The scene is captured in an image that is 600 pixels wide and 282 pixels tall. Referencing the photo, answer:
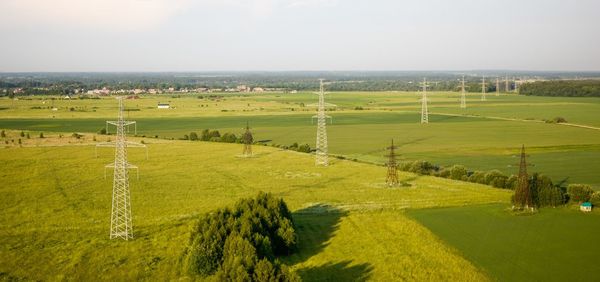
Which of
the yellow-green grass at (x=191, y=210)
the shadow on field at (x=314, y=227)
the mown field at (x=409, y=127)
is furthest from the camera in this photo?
the mown field at (x=409, y=127)

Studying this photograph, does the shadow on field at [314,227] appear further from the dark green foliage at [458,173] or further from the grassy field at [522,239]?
the dark green foliage at [458,173]

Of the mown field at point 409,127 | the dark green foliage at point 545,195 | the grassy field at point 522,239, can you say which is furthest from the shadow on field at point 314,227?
the mown field at point 409,127

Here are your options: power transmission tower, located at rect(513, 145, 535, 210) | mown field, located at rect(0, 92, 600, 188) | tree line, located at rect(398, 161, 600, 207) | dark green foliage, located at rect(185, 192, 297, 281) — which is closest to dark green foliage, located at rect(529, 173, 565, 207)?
tree line, located at rect(398, 161, 600, 207)

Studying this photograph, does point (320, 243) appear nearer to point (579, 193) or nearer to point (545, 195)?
point (545, 195)

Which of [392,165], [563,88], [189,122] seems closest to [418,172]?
[392,165]

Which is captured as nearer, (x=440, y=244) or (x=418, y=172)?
(x=440, y=244)

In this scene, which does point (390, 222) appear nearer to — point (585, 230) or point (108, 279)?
point (585, 230)
